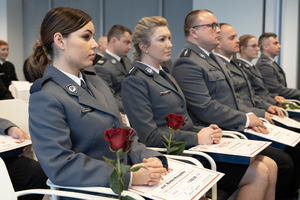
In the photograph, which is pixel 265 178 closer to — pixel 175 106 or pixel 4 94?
pixel 175 106

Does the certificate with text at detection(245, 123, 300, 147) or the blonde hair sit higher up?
the blonde hair

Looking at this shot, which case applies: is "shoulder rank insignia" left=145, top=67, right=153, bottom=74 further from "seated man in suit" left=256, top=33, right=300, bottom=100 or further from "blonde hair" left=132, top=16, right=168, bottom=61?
"seated man in suit" left=256, top=33, right=300, bottom=100

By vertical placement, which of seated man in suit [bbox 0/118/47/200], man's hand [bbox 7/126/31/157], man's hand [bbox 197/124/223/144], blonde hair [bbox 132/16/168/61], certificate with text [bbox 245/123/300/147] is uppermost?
blonde hair [bbox 132/16/168/61]

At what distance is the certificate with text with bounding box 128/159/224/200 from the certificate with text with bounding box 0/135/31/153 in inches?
32.0

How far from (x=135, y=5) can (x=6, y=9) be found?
3.10m

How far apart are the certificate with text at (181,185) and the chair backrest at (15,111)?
1.36 m

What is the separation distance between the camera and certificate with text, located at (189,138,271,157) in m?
1.62

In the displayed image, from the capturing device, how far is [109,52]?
409cm

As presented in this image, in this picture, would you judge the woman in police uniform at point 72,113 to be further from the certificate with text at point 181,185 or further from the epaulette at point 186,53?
the epaulette at point 186,53

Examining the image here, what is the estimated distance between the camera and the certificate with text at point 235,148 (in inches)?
63.7

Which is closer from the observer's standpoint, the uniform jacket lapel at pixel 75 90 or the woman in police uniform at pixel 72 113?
the woman in police uniform at pixel 72 113

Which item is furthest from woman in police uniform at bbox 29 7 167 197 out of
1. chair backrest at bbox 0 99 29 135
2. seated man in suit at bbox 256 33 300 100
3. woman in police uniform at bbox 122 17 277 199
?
seated man in suit at bbox 256 33 300 100

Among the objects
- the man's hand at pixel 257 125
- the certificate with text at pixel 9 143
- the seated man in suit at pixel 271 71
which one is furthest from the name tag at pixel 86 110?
the seated man in suit at pixel 271 71

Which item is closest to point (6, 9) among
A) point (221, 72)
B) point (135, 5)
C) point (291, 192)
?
point (135, 5)
